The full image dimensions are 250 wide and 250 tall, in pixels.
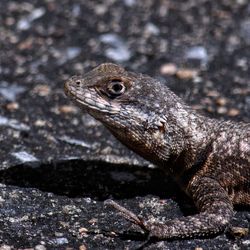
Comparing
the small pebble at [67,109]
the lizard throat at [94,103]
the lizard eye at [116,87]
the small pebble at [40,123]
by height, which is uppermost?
the lizard eye at [116,87]

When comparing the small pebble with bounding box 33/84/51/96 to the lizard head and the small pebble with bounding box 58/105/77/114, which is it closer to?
the small pebble with bounding box 58/105/77/114

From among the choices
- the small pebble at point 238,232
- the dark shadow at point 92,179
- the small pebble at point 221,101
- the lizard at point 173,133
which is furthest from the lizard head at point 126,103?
the small pebble at point 221,101

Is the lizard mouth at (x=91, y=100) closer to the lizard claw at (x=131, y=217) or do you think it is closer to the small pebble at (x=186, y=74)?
the lizard claw at (x=131, y=217)

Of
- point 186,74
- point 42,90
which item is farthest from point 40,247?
point 186,74

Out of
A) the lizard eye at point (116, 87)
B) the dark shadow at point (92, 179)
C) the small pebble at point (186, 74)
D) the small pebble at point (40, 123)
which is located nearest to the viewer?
the lizard eye at point (116, 87)

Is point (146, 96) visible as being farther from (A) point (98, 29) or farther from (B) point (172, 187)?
(A) point (98, 29)

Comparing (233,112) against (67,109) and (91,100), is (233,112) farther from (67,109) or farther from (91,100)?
(91,100)

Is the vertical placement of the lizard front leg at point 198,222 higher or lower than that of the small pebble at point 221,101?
lower
